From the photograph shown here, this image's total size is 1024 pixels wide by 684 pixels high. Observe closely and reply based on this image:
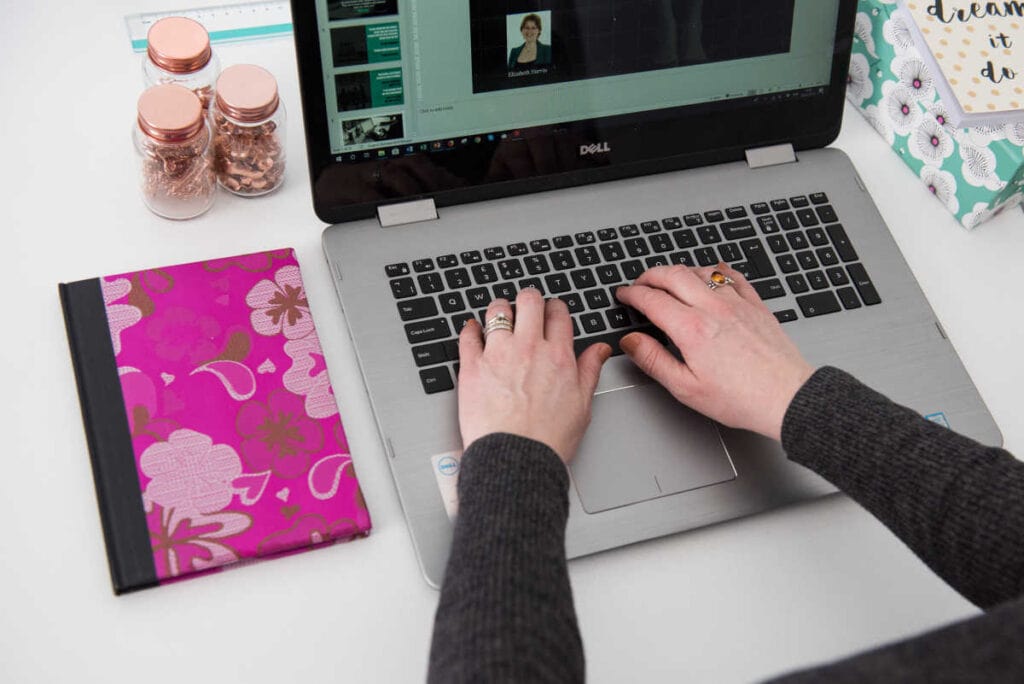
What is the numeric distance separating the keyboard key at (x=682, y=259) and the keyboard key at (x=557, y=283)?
0.10m

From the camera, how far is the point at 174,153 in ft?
2.77

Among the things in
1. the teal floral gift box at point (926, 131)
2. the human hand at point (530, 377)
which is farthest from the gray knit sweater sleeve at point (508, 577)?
the teal floral gift box at point (926, 131)

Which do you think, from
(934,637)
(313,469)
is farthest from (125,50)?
(934,637)

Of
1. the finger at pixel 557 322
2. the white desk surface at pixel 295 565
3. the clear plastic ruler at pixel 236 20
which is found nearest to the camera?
the white desk surface at pixel 295 565

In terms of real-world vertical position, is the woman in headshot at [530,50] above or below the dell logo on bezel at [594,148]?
above

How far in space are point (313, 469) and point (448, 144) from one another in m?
0.29

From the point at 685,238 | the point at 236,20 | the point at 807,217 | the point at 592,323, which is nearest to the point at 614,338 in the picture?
the point at 592,323

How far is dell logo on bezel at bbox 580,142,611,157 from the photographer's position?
906 mm

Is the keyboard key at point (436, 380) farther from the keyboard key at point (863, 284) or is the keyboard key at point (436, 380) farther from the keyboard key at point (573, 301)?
the keyboard key at point (863, 284)

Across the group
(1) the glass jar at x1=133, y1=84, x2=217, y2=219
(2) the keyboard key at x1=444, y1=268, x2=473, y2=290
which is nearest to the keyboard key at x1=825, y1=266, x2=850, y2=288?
(2) the keyboard key at x1=444, y1=268, x2=473, y2=290

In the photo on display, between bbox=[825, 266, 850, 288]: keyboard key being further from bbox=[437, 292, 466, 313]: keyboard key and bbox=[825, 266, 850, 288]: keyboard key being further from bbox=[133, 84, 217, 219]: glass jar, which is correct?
bbox=[133, 84, 217, 219]: glass jar

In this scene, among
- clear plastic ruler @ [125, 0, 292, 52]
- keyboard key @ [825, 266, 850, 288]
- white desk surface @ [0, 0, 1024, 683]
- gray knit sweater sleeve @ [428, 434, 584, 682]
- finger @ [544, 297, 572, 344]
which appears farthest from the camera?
clear plastic ruler @ [125, 0, 292, 52]

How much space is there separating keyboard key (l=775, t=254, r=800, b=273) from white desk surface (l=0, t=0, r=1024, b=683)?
152 mm

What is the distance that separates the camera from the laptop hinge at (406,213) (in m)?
0.87
